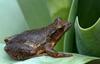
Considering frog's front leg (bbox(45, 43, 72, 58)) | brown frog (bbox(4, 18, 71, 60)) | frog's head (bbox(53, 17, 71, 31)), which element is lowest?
frog's front leg (bbox(45, 43, 72, 58))

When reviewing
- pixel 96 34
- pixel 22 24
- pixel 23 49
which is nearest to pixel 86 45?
pixel 96 34

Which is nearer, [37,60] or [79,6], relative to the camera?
[37,60]

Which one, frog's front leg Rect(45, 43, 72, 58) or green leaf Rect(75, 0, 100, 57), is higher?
green leaf Rect(75, 0, 100, 57)

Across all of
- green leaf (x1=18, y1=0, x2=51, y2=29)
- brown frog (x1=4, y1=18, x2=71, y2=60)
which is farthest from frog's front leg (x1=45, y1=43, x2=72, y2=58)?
green leaf (x1=18, y1=0, x2=51, y2=29)

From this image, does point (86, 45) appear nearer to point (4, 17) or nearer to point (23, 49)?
point (23, 49)

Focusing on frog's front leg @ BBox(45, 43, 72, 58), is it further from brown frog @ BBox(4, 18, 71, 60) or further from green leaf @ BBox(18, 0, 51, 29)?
green leaf @ BBox(18, 0, 51, 29)

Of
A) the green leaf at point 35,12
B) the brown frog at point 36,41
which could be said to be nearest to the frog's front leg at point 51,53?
the brown frog at point 36,41

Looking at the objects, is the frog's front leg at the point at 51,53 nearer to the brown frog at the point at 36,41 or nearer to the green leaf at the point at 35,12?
the brown frog at the point at 36,41

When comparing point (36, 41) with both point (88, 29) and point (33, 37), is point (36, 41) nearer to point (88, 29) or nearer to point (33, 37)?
point (33, 37)
